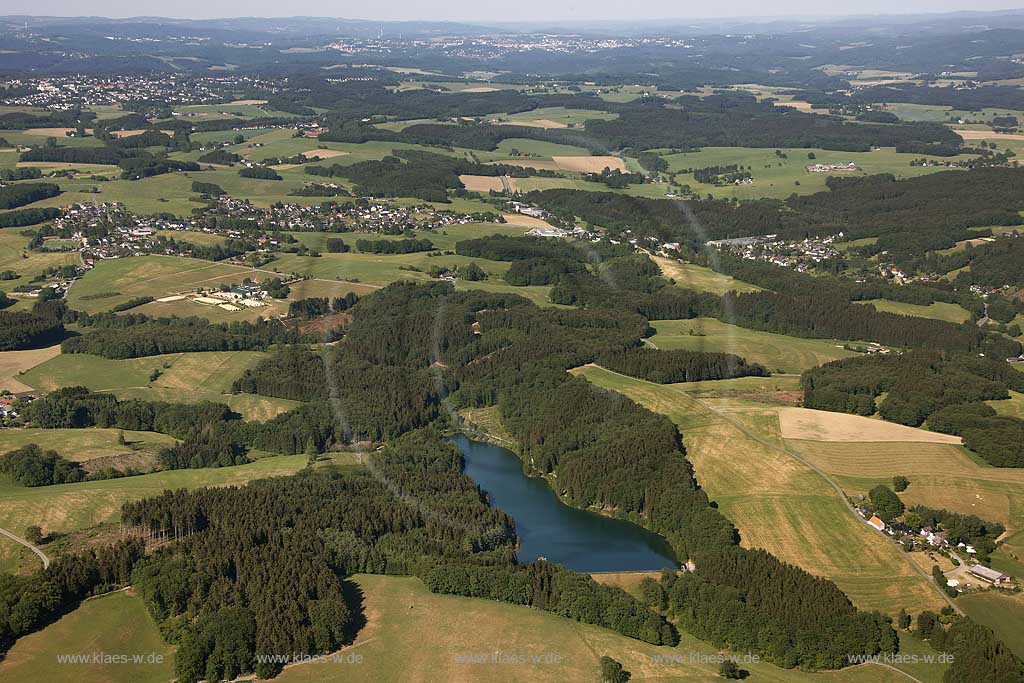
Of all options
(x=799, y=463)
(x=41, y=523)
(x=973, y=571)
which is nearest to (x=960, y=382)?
(x=799, y=463)

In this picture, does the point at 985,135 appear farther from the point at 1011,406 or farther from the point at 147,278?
the point at 147,278

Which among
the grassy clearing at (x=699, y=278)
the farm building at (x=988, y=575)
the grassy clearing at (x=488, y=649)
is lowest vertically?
the grassy clearing at (x=488, y=649)

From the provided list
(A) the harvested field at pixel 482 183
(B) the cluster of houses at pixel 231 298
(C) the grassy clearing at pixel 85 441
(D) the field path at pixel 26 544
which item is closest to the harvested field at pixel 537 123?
(A) the harvested field at pixel 482 183

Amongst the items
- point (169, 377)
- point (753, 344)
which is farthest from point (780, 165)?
point (169, 377)

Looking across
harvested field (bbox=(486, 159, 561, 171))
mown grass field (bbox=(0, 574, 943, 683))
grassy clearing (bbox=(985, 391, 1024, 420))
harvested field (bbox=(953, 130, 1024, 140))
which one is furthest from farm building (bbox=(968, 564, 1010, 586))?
harvested field (bbox=(953, 130, 1024, 140))

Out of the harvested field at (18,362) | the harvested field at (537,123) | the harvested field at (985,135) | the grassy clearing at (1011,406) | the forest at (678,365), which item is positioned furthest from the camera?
the harvested field at (537,123)

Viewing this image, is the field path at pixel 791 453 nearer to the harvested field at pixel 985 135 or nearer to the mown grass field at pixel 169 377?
the mown grass field at pixel 169 377

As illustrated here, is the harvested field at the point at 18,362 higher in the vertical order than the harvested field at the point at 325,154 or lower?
lower
